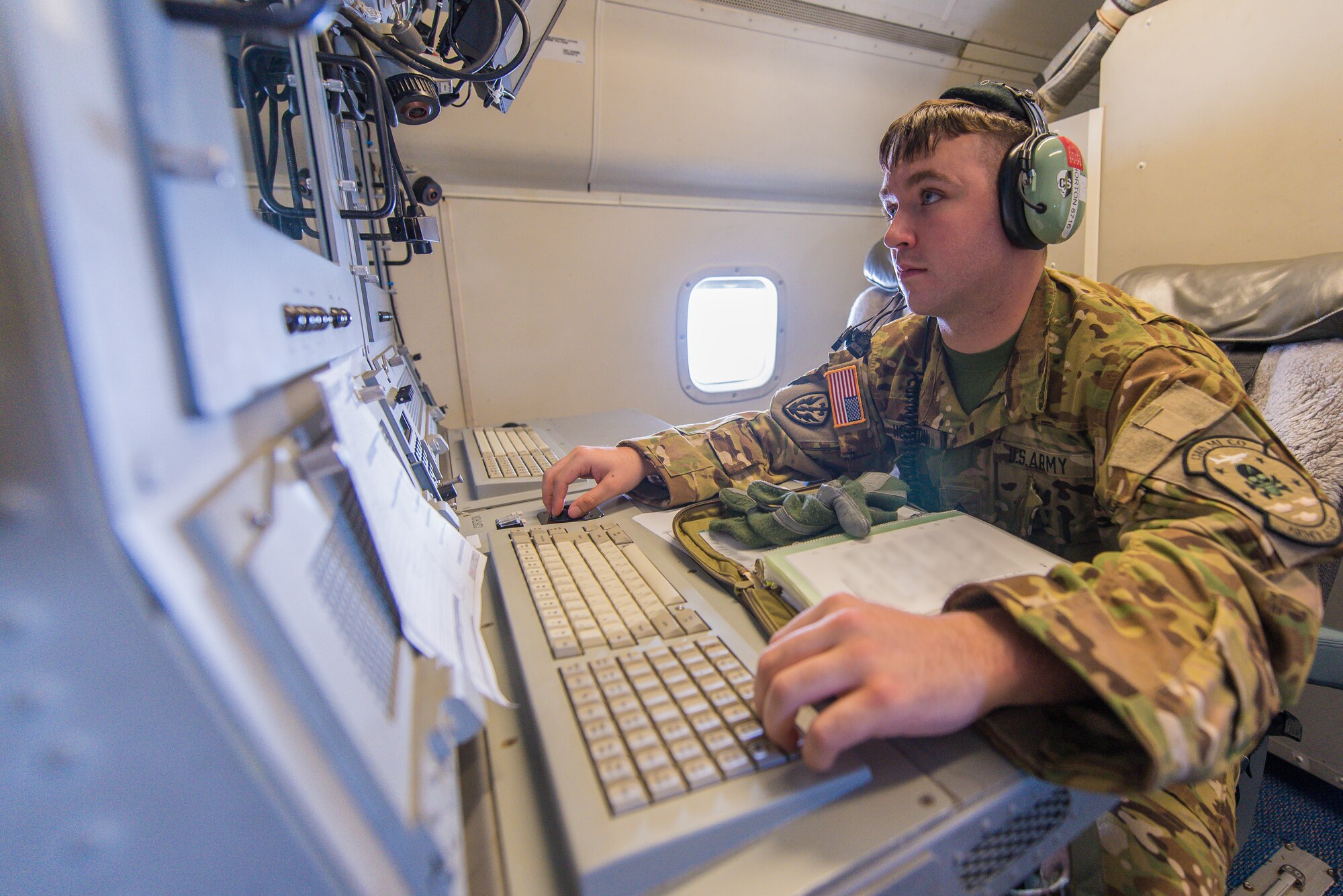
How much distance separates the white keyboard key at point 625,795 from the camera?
41 centimetres

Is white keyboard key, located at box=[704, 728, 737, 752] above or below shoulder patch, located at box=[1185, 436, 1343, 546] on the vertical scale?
below

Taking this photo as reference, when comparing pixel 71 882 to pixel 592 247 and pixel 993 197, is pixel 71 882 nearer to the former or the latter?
pixel 993 197

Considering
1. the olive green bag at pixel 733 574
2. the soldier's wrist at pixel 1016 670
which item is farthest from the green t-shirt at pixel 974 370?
the soldier's wrist at pixel 1016 670

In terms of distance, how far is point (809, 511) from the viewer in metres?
0.87

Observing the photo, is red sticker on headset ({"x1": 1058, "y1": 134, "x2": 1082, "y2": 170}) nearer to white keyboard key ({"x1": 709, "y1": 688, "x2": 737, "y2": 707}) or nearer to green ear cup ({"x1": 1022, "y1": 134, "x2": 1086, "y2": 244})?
green ear cup ({"x1": 1022, "y1": 134, "x2": 1086, "y2": 244})

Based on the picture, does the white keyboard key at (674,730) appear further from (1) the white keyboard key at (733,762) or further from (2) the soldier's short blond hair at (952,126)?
(2) the soldier's short blond hair at (952,126)

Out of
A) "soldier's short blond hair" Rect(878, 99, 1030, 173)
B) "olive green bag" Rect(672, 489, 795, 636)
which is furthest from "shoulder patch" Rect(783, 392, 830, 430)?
"soldier's short blond hair" Rect(878, 99, 1030, 173)

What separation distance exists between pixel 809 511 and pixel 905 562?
0.17 m

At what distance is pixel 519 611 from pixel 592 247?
2.11 meters

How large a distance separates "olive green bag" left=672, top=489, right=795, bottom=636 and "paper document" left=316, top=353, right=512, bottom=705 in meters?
0.31

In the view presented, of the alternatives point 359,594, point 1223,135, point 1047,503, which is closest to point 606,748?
point 359,594

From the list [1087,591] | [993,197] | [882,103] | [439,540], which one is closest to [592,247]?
[882,103]

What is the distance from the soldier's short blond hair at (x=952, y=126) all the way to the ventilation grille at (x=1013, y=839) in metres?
1.05

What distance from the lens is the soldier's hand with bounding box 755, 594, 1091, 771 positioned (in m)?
0.44
